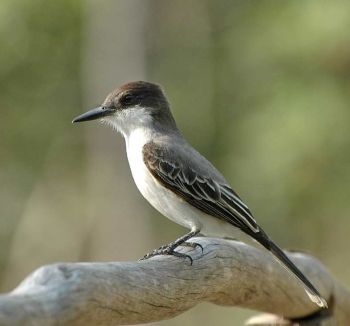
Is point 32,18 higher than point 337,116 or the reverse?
higher

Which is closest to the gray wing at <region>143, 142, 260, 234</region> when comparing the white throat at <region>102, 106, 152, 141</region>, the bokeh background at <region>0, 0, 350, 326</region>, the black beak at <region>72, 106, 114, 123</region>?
the white throat at <region>102, 106, 152, 141</region>

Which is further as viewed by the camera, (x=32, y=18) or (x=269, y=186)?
(x=32, y=18)

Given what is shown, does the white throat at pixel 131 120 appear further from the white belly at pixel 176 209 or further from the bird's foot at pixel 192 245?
the bird's foot at pixel 192 245

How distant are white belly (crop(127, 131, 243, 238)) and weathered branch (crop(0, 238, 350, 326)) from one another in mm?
502

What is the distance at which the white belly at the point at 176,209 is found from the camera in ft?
18.4

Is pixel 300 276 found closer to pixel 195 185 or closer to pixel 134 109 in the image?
pixel 195 185

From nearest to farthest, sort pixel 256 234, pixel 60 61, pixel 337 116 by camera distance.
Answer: pixel 256 234, pixel 337 116, pixel 60 61

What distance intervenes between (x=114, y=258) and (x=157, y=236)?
171 cm

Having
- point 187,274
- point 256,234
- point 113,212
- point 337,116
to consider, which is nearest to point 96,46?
point 113,212

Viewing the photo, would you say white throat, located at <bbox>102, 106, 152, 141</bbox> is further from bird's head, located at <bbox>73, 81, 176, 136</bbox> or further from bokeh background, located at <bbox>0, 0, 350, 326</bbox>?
bokeh background, located at <bbox>0, 0, 350, 326</bbox>

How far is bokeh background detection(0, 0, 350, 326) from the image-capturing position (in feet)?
44.6

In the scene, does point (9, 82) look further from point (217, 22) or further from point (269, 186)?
point (269, 186)

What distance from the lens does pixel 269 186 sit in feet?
46.2

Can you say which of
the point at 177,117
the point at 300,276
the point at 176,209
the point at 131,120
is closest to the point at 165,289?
the point at 300,276
